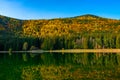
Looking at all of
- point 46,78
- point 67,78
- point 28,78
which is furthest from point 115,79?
point 28,78

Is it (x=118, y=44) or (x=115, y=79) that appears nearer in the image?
(x=115, y=79)

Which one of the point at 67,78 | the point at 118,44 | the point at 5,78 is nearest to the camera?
the point at 67,78

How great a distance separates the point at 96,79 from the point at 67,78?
562 centimetres

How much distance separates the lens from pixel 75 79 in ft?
173

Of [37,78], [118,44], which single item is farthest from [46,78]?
[118,44]

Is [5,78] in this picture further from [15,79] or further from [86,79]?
[86,79]

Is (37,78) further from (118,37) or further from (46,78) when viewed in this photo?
(118,37)

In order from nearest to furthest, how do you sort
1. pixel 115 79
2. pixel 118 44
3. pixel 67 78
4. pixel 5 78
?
pixel 115 79, pixel 67 78, pixel 5 78, pixel 118 44

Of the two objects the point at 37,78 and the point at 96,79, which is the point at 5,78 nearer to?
the point at 37,78

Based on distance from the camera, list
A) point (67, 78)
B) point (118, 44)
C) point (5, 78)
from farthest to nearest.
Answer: point (118, 44) → point (5, 78) → point (67, 78)

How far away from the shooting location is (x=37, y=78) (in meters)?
56.8

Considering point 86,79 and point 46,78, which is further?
point 46,78

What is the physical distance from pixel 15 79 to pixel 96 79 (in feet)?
51.4

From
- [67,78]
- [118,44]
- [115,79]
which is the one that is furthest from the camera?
[118,44]
